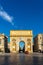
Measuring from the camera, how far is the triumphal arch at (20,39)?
100644 mm

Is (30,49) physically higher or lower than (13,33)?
lower

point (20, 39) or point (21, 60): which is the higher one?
point (20, 39)

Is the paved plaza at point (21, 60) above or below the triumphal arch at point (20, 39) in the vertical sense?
below

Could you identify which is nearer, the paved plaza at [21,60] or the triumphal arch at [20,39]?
the paved plaza at [21,60]

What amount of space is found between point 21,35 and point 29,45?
21.8 feet

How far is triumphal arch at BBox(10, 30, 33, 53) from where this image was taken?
101 metres

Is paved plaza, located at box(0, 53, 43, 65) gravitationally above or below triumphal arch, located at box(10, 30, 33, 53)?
below

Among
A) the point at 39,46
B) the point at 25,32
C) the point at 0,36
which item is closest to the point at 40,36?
the point at 39,46

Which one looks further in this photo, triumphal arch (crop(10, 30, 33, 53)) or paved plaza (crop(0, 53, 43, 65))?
triumphal arch (crop(10, 30, 33, 53))

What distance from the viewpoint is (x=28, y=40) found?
10175 cm

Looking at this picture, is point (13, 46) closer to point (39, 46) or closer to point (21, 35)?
point (21, 35)

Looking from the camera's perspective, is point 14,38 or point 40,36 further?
point 40,36

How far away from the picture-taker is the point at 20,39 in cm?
10231

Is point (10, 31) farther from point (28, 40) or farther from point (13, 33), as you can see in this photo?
point (28, 40)
